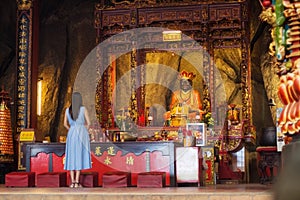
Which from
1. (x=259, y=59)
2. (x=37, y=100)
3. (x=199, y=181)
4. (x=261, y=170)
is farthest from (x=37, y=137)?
(x=259, y=59)

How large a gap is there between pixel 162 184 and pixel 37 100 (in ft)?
14.1

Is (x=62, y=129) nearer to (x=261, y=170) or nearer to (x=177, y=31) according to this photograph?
(x=177, y=31)

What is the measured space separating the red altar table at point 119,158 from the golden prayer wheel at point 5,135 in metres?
2.04

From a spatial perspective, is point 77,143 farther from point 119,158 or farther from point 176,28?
point 176,28

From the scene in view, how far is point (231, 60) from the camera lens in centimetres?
1095

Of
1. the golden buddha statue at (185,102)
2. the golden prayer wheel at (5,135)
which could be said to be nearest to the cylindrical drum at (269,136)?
the golden buddha statue at (185,102)

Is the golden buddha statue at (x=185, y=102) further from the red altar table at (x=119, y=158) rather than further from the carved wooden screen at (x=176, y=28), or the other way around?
the red altar table at (x=119, y=158)

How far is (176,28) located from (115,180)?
460 centimetres

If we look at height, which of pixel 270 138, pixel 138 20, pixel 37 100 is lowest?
pixel 270 138

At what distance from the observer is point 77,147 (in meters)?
6.39

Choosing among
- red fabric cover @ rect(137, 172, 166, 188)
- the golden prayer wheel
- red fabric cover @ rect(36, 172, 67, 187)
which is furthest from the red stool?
the golden prayer wheel

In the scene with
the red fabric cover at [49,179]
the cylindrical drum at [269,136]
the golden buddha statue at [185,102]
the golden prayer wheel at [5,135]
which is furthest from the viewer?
the golden buddha statue at [185,102]

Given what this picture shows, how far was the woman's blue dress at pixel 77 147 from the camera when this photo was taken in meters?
6.40

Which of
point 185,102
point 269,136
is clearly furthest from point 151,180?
point 185,102
